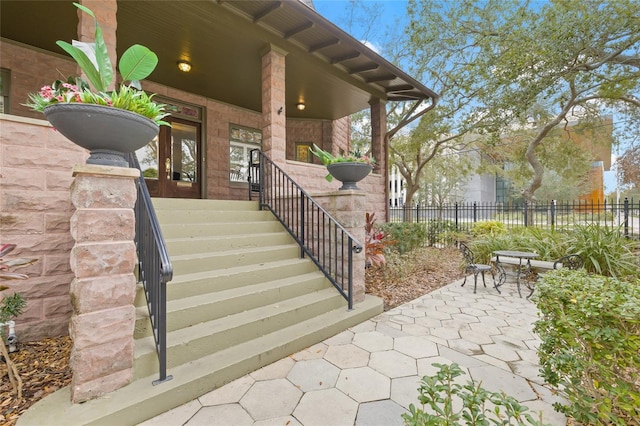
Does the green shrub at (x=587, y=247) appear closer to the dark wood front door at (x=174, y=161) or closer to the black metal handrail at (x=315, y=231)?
the black metal handrail at (x=315, y=231)

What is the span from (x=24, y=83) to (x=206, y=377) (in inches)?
229

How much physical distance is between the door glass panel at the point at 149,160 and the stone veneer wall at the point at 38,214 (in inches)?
133

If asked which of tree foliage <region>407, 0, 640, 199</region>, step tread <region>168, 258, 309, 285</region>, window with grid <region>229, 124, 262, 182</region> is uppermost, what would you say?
tree foliage <region>407, 0, 640, 199</region>

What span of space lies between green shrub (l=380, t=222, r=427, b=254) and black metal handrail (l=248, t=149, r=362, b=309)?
9.10ft

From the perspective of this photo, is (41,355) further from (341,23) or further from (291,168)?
(341,23)

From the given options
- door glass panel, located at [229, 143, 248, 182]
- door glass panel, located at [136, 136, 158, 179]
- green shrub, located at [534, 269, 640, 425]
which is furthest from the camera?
door glass panel, located at [229, 143, 248, 182]

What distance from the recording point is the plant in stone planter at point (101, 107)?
1748 millimetres

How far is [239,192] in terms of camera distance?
7566 mm

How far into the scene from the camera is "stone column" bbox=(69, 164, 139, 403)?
175 cm

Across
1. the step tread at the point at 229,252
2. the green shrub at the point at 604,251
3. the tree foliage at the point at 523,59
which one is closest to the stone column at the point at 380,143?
the tree foliage at the point at 523,59

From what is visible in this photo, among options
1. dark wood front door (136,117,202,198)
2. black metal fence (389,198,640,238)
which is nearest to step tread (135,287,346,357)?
dark wood front door (136,117,202,198)

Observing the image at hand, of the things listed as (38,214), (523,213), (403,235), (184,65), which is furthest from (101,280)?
(523,213)

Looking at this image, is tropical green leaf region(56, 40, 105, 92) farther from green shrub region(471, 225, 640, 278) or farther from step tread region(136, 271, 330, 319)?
green shrub region(471, 225, 640, 278)

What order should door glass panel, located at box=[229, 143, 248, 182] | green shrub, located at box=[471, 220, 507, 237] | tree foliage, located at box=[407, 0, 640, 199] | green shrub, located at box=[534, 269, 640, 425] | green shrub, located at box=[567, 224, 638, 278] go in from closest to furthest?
green shrub, located at box=[534, 269, 640, 425], green shrub, located at box=[567, 224, 638, 278], tree foliage, located at box=[407, 0, 640, 199], door glass panel, located at box=[229, 143, 248, 182], green shrub, located at box=[471, 220, 507, 237]
